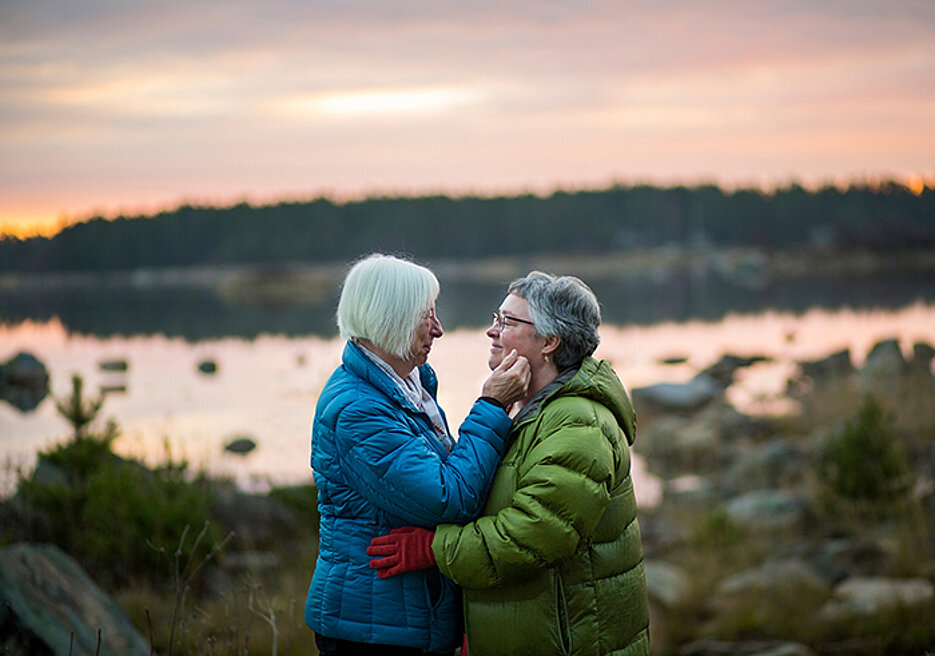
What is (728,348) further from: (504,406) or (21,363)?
(504,406)

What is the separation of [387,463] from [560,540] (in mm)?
646

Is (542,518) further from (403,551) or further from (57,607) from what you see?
(57,607)

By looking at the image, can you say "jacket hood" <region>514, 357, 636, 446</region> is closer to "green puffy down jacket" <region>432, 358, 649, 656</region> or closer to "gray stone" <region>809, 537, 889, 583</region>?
"green puffy down jacket" <region>432, 358, 649, 656</region>

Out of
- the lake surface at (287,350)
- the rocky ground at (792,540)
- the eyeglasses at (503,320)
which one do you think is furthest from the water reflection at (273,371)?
the eyeglasses at (503,320)

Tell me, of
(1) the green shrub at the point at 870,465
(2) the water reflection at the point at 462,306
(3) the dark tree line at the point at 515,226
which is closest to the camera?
(1) the green shrub at the point at 870,465

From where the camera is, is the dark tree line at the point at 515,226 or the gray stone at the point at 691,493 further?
the dark tree line at the point at 515,226

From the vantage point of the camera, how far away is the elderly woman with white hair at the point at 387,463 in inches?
119

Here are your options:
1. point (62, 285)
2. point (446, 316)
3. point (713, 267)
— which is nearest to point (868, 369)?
point (446, 316)

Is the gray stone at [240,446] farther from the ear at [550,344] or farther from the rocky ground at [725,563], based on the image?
the ear at [550,344]

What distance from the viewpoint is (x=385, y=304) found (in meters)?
3.25

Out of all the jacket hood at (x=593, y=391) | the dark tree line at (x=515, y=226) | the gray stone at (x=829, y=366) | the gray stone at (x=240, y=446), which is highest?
the dark tree line at (x=515, y=226)

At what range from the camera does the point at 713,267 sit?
96188mm

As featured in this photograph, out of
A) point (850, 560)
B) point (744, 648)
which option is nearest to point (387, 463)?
point (744, 648)

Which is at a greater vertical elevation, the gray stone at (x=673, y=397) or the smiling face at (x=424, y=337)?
the smiling face at (x=424, y=337)
